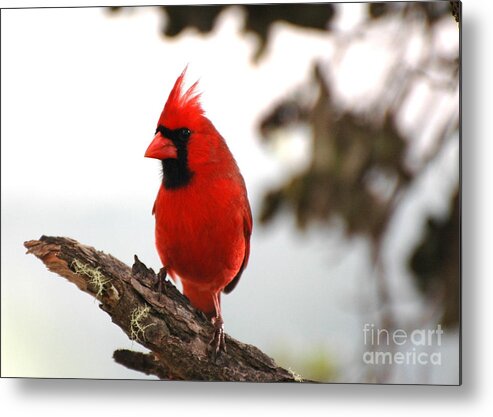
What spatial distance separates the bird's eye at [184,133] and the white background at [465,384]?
2.66 ft

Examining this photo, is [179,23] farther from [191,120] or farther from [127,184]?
[127,184]

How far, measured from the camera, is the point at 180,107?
286cm

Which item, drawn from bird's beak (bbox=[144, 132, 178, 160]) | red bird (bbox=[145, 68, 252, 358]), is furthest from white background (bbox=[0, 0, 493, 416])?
bird's beak (bbox=[144, 132, 178, 160])

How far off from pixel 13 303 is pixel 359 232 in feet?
3.85

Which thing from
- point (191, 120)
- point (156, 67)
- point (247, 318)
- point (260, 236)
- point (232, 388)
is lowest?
point (232, 388)

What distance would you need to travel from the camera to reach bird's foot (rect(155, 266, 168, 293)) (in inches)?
112

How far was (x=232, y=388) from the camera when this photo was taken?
9.45ft

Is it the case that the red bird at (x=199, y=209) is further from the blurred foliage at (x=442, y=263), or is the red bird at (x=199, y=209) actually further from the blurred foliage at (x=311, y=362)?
the blurred foliage at (x=442, y=263)

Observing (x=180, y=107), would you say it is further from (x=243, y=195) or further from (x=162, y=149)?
(x=243, y=195)

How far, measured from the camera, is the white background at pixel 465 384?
2754mm

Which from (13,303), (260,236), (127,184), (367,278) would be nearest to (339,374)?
(367,278)

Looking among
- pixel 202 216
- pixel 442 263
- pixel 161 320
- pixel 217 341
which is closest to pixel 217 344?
pixel 217 341

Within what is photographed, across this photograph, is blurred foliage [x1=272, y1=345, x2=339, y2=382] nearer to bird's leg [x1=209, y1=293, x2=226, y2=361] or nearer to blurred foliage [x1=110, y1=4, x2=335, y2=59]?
bird's leg [x1=209, y1=293, x2=226, y2=361]

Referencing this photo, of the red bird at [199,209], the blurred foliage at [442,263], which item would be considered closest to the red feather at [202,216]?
the red bird at [199,209]
